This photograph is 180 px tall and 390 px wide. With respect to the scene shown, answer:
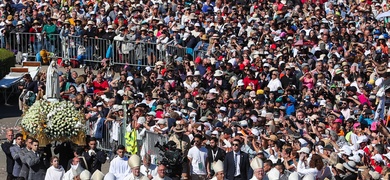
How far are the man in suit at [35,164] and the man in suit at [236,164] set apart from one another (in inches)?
133

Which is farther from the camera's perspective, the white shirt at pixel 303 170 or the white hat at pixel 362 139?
the white hat at pixel 362 139

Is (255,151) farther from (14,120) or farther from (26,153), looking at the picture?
(14,120)

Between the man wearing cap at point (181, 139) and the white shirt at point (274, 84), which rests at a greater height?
the white shirt at point (274, 84)

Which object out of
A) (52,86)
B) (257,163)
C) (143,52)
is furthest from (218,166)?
(143,52)

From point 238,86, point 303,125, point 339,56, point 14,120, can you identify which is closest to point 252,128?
point 303,125

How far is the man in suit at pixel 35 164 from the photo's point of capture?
26312 millimetres

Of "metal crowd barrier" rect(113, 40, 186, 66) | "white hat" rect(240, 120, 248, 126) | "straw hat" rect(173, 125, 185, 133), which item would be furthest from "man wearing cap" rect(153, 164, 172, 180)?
"metal crowd barrier" rect(113, 40, 186, 66)

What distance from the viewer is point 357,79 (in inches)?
1259

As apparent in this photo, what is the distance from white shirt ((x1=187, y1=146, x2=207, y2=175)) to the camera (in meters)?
26.4

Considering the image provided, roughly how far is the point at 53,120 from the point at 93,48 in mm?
11858

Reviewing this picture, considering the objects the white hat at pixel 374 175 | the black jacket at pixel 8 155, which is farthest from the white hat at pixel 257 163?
the black jacket at pixel 8 155

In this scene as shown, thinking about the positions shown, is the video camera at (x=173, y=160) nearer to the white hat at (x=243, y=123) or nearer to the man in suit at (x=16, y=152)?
the man in suit at (x=16, y=152)

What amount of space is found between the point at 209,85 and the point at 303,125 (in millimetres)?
4892

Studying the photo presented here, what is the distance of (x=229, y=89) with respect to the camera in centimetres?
3297
